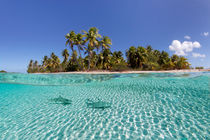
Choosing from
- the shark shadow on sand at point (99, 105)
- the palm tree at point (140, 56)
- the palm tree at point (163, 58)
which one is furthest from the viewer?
the palm tree at point (163, 58)

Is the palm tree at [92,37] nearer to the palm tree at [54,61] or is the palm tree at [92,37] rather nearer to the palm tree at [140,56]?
the palm tree at [140,56]

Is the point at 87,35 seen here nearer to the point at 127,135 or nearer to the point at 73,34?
the point at 73,34

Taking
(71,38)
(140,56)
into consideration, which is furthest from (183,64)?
(71,38)

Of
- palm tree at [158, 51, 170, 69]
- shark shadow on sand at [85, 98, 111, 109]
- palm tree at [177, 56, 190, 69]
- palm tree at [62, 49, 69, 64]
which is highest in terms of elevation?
palm tree at [62, 49, 69, 64]

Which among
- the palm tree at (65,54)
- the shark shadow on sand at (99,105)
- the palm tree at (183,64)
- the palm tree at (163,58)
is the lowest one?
the shark shadow on sand at (99,105)

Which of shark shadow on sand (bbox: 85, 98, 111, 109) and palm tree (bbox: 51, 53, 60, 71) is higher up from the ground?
palm tree (bbox: 51, 53, 60, 71)

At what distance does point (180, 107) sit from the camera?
584 cm

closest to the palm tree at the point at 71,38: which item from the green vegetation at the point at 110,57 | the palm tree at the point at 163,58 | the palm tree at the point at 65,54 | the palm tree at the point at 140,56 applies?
the green vegetation at the point at 110,57

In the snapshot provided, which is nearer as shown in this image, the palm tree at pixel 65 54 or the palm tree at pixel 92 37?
the palm tree at pixel 92 37

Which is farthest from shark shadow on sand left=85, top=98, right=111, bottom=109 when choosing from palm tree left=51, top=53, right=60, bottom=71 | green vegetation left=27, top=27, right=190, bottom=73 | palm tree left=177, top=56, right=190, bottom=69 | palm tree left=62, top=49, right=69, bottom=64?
palm tree left=51, top=53, right=60, bottom=71

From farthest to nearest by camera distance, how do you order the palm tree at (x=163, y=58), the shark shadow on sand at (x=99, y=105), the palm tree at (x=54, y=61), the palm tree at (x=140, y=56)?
the palm tree at (x=54, y=61) → the palm tree at (x=163, y=58) → the palm tree at (x=140, y=56) → the shark shadow on sand at (x=99, y=105)

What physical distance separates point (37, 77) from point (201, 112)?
1001 inches

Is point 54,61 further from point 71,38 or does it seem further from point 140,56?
point 140,56

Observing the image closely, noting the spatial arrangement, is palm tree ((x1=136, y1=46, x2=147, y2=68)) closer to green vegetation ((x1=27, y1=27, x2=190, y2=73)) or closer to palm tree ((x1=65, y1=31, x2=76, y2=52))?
green vegetation ((x1=27, y1=27, x2=190, y2=73))
